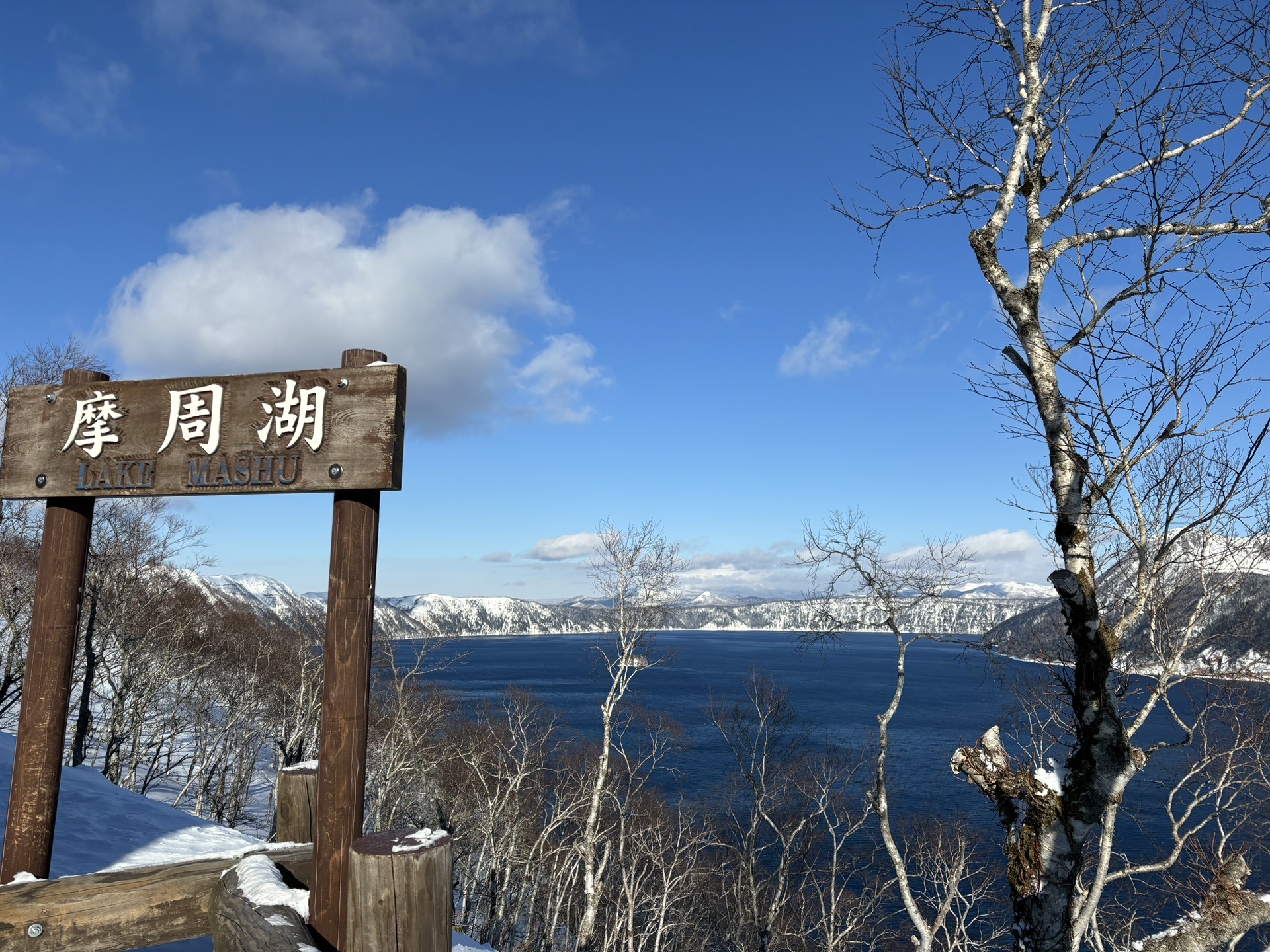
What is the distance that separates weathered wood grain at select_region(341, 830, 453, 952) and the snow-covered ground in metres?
3.64

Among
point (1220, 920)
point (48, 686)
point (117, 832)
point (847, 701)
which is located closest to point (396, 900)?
point (48, 686)

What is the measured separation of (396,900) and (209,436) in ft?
7.06

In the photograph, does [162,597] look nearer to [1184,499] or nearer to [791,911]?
[791,911]

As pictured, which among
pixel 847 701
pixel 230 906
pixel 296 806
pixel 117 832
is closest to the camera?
pixel 230 906

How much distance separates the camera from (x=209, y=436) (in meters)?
3.24

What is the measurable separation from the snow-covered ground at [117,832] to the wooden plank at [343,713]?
3.17 meters

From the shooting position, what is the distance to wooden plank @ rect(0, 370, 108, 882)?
3.21 meters

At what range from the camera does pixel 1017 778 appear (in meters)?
4.32

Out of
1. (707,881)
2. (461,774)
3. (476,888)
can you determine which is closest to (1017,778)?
(476,888)

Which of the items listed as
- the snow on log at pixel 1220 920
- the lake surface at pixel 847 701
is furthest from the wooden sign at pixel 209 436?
the lake surface at pixel 847 701

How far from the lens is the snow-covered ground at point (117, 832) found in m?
5.91

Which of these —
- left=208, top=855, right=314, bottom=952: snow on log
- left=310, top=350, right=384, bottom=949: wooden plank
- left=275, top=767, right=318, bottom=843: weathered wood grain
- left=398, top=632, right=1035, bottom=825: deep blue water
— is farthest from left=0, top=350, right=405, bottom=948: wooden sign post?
left=398, top=632, right=1035, bottom=825: deep blue water

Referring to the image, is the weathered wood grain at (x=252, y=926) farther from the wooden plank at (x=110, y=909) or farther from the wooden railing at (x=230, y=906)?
the wooden plank at (x=110, y=909)

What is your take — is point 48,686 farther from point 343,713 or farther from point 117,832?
point 117,832
